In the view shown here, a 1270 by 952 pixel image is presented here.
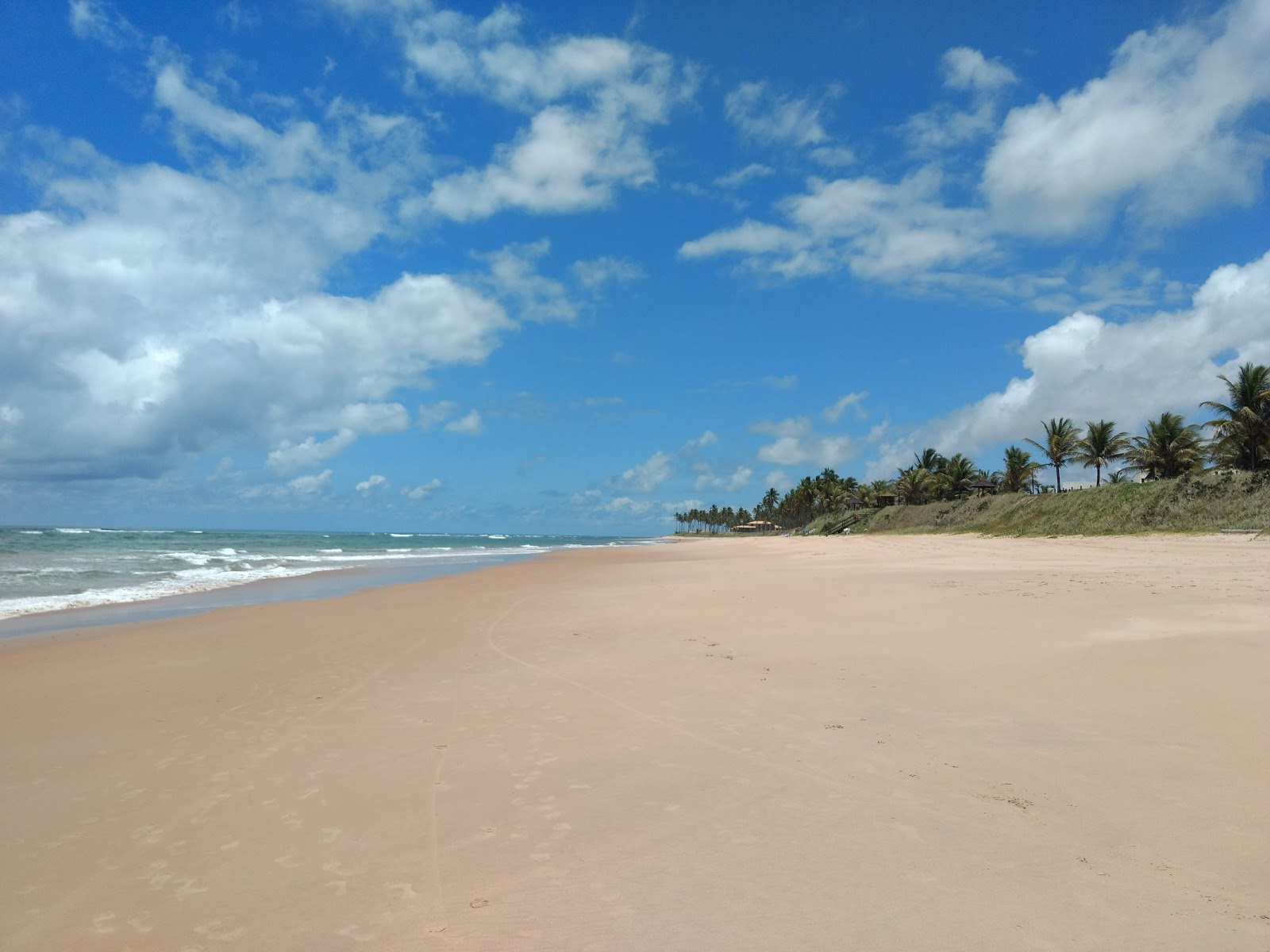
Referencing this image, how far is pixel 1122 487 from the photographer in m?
40.6

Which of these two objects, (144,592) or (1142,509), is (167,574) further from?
(1142,509)

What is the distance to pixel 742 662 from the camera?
888 centimetres

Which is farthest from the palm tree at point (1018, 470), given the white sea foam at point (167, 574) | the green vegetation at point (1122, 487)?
the white sea foam at point (167, 574)

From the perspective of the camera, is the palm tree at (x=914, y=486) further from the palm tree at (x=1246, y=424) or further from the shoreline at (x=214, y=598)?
the shoreline at (x=214, y=598)

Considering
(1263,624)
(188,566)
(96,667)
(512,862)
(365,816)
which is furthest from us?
(188,566)

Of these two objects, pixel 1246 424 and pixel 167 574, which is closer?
pixel 167 574

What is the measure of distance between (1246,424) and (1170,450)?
11.5 m

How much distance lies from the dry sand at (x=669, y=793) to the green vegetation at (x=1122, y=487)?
99.6 feet

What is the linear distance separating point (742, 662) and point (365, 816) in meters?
5.23

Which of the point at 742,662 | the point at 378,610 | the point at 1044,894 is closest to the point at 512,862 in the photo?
the point at 1044,894

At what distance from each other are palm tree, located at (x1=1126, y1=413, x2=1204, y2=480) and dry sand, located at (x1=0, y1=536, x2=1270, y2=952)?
50509 millimetres

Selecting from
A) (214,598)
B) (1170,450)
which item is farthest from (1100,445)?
(214,598)

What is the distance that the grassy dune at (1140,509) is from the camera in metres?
32.2

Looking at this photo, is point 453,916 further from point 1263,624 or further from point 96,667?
point 1263,624
